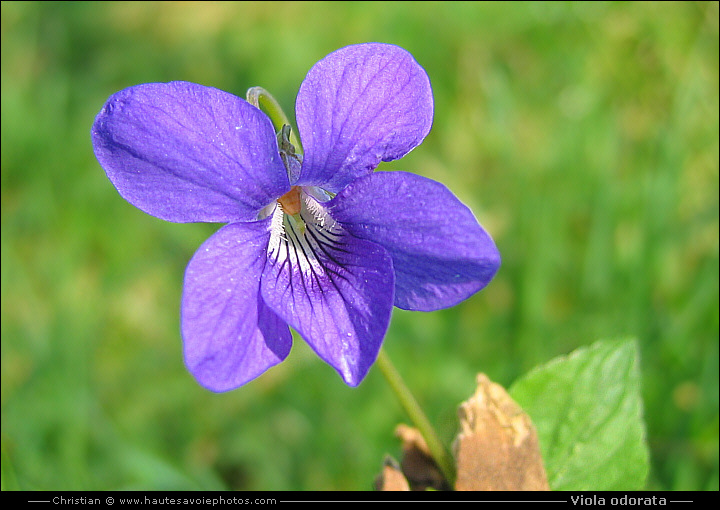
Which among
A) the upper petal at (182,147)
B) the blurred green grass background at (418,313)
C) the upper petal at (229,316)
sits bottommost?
the blurred green grass background at (418,313)

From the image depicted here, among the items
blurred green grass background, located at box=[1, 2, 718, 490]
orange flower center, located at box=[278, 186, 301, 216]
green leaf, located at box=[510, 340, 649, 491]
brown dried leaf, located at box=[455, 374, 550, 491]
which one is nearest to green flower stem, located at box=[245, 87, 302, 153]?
orange flower center, located at box=[278, 186, 301, 216]

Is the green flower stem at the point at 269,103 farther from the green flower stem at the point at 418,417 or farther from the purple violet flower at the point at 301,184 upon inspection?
the green flower stem at the point at 418,417

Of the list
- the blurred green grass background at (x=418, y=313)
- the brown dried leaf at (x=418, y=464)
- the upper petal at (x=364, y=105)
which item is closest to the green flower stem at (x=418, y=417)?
the brown dried leaf at (x=418, y=464)

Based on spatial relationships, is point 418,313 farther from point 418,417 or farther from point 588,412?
point 418,417

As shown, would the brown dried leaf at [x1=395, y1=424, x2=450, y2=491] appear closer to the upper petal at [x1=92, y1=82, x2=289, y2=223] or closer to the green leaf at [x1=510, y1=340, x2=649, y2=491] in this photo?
the green leaf at [x1=510, y1=340, x2=649, y2=491]

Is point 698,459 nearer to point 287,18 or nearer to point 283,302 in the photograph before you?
point 283,302
